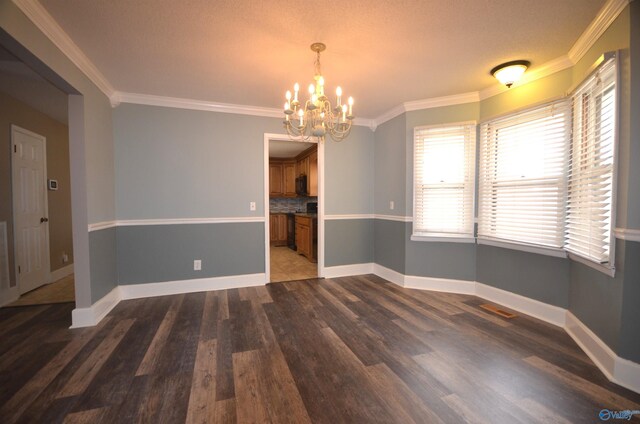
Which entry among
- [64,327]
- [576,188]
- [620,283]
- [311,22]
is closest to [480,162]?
[576,188]

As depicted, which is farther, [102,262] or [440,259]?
[440,259]

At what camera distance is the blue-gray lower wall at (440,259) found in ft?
11.4

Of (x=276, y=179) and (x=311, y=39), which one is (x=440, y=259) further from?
(x=276, y=179)

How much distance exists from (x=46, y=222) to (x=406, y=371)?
5.17 m

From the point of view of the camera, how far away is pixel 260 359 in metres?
2.09

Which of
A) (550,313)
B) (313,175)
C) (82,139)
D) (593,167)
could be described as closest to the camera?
(593,167)

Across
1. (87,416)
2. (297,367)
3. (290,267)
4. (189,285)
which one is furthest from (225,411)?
(290,267)

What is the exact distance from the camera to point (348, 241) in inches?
173

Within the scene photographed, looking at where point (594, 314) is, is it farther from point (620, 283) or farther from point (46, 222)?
point (46, 222)

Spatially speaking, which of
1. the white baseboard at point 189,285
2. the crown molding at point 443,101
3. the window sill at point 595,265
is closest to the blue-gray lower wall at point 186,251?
the white baseboard at point 189,285

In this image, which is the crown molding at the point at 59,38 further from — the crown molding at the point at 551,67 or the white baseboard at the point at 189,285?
the crown molding at the point at 551,67

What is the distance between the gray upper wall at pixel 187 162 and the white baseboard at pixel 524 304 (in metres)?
2.77

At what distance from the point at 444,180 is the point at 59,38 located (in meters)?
3.96

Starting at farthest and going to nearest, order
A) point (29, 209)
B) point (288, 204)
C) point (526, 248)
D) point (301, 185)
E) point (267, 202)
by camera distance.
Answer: point (288, 204) → point (301, 185) → point (267, 202) → point (29, 209) → point (526, 248)
